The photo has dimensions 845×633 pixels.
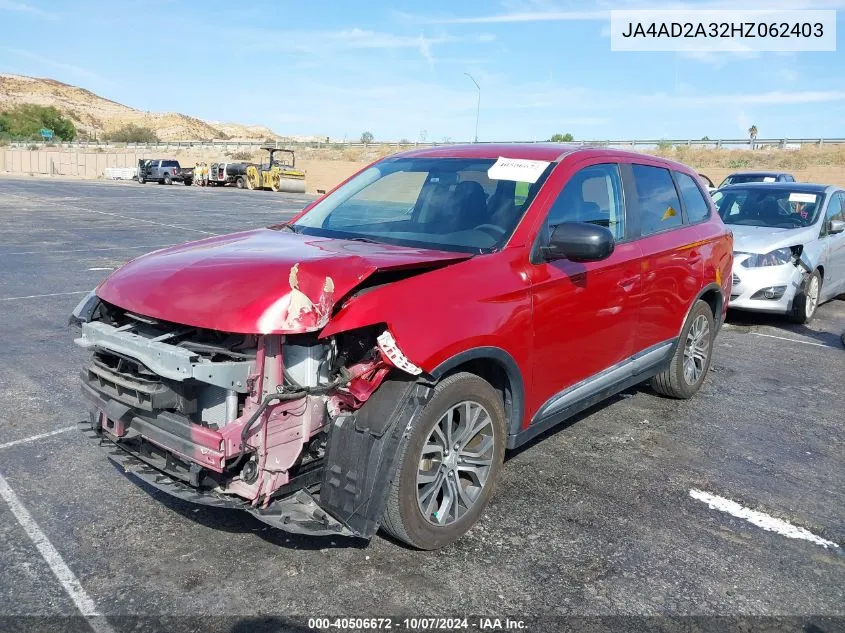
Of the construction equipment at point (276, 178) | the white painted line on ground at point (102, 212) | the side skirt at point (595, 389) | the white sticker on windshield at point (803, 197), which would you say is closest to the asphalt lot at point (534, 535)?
the side skirt at point (595, 389)

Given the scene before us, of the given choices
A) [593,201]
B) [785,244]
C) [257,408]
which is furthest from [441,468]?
[785,244]

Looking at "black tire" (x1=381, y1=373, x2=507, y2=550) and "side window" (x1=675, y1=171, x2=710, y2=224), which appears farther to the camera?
"side window" (x1=675, y1=171, x2=710, y2=224)

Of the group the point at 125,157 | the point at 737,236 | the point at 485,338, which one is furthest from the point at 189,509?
the point at 125,157

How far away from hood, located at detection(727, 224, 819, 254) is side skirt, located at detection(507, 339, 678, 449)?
403 cm

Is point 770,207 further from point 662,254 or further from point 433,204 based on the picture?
point 433,204

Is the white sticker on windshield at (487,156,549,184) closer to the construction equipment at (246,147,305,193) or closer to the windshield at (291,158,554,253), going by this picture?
the windshield at (291,158,554,253)

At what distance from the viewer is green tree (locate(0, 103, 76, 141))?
356ft

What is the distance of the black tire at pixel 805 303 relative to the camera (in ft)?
28.1

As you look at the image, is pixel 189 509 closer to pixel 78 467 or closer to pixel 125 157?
pixel 78 467

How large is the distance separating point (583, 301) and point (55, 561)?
2.91 metres

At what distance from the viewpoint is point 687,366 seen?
5.67m

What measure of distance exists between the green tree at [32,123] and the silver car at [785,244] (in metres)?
113

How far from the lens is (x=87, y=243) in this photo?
1452cm

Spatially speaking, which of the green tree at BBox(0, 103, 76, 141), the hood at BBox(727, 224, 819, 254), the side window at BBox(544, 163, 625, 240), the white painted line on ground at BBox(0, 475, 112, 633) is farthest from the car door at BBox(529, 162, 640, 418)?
the green tree at BBox(0, 103, 76, 141)
